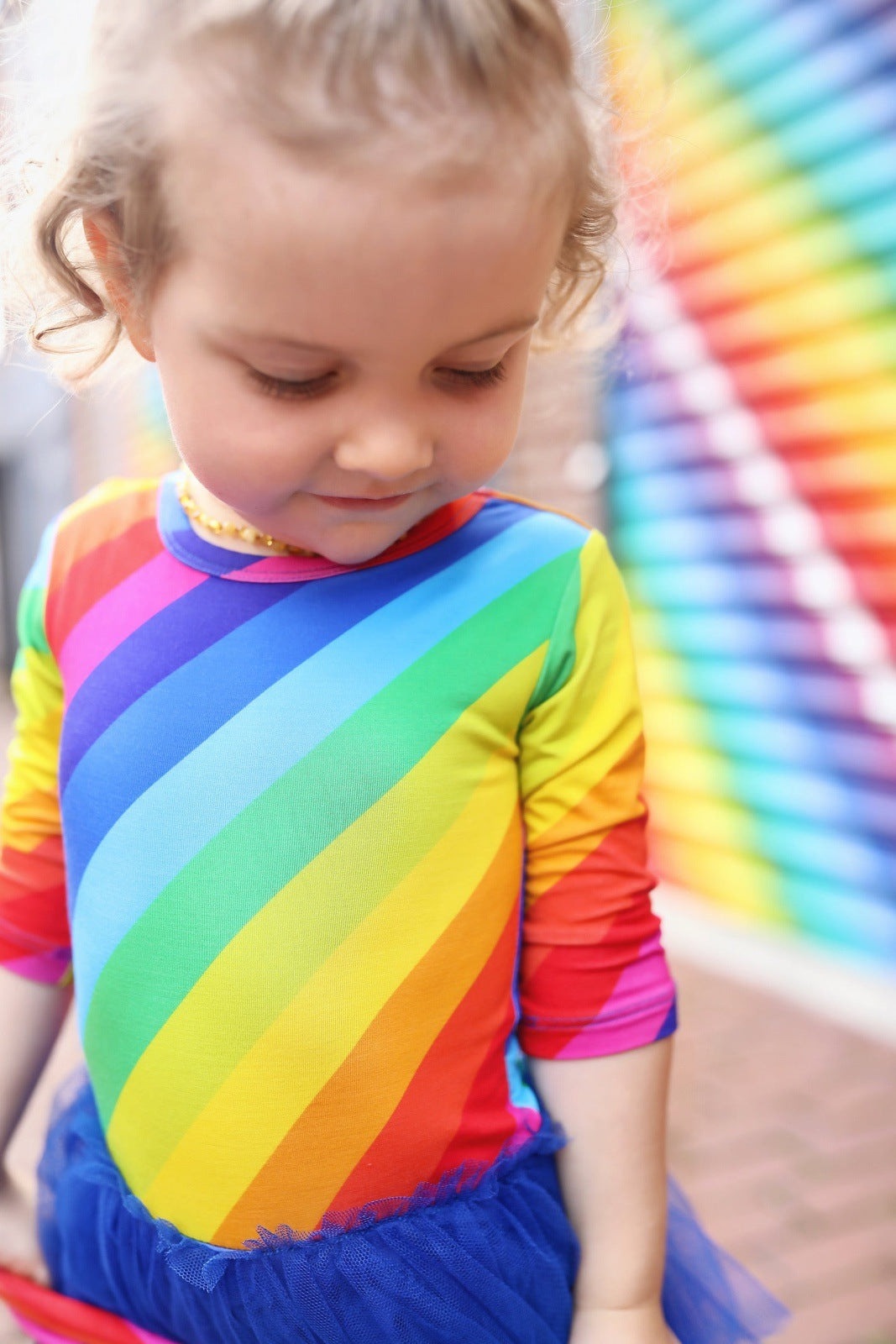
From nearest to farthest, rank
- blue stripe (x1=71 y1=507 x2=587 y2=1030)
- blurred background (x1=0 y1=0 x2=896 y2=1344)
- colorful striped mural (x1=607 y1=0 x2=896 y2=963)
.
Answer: blue stripe (x1=71 y1=507 x2=587 y2=1030) < blurred background (x1=0 y1=0 x2=896 y2=1344) < colorful striped mural (x1=607 y1=0 x2=896 y2=963)

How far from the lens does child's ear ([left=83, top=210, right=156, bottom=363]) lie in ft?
3.47

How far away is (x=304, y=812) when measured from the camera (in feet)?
3.60

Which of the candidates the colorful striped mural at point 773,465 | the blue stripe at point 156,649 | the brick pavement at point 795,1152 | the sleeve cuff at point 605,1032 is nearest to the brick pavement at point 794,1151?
the brick pavement at point 795,1152

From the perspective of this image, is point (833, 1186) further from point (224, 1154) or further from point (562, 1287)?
point (224, 1154)

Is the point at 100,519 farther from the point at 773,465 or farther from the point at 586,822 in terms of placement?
the point at 773,465

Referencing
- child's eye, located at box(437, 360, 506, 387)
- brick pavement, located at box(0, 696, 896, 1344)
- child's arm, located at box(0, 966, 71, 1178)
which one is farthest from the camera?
brick pavement, located at box(0, 696, 896, 1344)

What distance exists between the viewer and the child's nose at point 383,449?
97 centimetres

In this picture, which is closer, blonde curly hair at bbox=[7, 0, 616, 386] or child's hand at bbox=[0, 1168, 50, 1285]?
blonde curly hair at bbox=[7, 0, 616, 386]

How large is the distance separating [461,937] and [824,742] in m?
2.84

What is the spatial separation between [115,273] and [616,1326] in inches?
40.3

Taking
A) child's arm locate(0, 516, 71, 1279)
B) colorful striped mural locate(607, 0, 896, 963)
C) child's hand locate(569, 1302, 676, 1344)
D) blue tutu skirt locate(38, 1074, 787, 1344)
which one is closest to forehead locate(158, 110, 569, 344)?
child's arm locate(0, 516, 71, 1279)

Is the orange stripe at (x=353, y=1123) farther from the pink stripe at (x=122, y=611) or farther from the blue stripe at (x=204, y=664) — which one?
the pink stripe at (x=122, y=611)

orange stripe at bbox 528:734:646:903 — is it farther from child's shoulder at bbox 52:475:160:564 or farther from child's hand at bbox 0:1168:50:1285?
child's hand at bbox 0:1168:50:1285

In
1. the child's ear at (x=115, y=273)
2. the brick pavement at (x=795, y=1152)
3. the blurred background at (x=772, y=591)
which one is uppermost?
the child's ear at (x=115, y=273)
